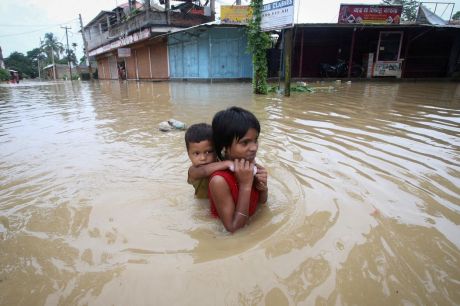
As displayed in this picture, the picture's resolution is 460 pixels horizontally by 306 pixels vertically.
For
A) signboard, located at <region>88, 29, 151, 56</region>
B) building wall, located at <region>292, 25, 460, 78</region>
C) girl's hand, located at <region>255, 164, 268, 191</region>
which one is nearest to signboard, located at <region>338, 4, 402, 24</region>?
building wall, located at <region>292, 25, 460, 78</region>

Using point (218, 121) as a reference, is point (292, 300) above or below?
below

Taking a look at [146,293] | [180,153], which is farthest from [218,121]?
[180,153]

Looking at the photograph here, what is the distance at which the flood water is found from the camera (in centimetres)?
143

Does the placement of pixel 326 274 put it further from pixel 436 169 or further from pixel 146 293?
pixel 436 169

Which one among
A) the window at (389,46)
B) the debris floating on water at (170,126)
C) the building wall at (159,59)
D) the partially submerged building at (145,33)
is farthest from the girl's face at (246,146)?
the building wall at (159,59)

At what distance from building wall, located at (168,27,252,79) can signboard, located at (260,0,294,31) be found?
360 inches

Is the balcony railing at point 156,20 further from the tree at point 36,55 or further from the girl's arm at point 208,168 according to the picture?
the tree at point 36,55

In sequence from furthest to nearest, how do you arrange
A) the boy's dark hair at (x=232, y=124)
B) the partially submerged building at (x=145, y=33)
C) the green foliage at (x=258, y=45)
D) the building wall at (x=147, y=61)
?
the building wall at (x=147, y=61)
the partially submerged building at (x=145, y=33)
the green foliage at (x=258, y=45)
the boy's dark hair at (x=232, y=124)

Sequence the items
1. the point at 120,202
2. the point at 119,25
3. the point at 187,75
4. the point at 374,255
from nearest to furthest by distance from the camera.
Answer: the point at 374,255 → the point at 120,202 → the point at 187,75 → the point at 119,25

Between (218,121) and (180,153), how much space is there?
6.70ft

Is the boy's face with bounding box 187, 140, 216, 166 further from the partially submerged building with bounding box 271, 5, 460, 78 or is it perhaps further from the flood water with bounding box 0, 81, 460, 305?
the partially submerged building with bounding box 271, 5, 460, 78

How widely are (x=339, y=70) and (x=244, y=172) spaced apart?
15.9 m

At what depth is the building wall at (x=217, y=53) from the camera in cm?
1770

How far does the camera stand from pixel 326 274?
1515mm
